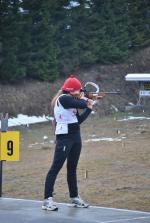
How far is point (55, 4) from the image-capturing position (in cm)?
3778

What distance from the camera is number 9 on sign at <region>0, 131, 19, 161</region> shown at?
1143cm

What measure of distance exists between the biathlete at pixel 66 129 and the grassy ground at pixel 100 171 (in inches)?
57.4

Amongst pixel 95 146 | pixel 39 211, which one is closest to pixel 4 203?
pixel 39 211

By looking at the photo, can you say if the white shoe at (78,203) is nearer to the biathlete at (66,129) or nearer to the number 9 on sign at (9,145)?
the biathlete at (66,129)

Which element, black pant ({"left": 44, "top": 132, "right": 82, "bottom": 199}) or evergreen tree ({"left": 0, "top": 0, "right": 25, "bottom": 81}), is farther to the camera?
evergreen tree ({"left": 0, "top": 0, "right": 25, "bottom": 81})

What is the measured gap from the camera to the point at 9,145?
11.5m

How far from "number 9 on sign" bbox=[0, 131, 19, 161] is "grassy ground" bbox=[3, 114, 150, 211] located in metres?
1.01

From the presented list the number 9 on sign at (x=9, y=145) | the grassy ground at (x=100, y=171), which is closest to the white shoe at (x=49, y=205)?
the grassy ground at (x=100, y=171)

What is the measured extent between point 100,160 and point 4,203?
689 cm

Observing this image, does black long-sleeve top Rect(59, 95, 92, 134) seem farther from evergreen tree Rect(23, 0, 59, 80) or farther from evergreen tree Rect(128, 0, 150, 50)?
evergreen tree Rect(128, 0, 150, 50)

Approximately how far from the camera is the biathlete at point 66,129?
9922mm

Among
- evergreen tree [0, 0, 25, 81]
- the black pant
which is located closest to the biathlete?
the black pant

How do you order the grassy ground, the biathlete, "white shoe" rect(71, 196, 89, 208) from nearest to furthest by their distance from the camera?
the biathlete
"white shoe" rect(71, 196, 89, 208)
the grassy ground

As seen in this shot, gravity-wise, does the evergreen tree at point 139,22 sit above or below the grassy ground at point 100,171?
above
